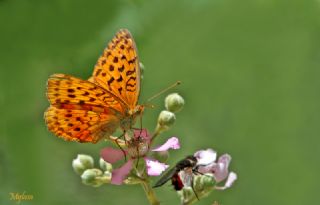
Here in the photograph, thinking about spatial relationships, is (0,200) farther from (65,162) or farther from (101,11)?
(101,11)

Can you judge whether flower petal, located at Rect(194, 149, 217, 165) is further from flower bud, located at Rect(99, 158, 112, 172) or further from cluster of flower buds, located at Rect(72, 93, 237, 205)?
flower bud, located at Rect(99, 158, 112, 172)

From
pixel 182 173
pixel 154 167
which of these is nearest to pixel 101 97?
pixel 154 167

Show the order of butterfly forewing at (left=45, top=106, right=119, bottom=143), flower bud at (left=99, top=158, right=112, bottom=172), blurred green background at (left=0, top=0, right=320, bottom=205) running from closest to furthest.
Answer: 1. butterfly forewing at (left=45, top=106, right=119, bottom=143)
2. flower bud at (left=99, top=158, right=112, bottom=172)
3. blurred green background at (left=0, top=0, right=320, bottom=205)

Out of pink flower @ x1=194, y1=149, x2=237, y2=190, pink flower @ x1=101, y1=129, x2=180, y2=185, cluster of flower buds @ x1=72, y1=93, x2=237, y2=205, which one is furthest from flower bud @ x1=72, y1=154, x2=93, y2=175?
pink flower @ x1=194, y1=149, x2=237, y2=190

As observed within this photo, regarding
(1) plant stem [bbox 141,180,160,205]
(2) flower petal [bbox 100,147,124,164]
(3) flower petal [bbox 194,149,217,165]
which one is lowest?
(1) plant stem [bbox 141,180,160,205]

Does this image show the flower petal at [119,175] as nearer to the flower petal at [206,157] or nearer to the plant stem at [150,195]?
the plant stem at [150,195]

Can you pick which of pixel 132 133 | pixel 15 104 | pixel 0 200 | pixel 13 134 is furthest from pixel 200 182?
pixel 15 104

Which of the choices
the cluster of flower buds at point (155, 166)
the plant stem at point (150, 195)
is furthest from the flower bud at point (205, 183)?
the plant stem at point (150, 195)
